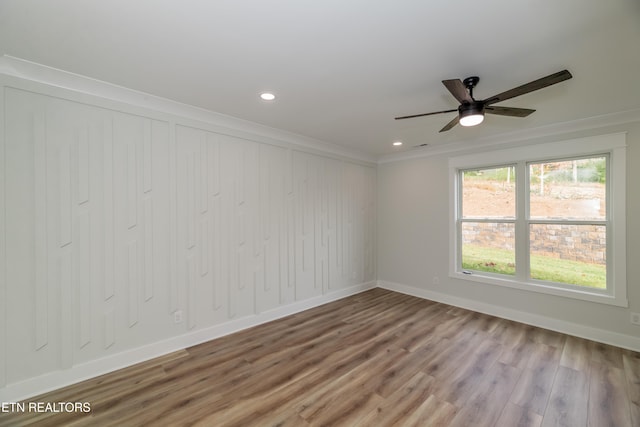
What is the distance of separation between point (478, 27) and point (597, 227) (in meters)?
3.30

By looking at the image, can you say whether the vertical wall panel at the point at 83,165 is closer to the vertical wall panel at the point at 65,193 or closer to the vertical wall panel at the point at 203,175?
the vertical wall panel at the point at 65,193

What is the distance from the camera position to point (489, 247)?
13.9ft

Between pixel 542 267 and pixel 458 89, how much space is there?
10.5 feet

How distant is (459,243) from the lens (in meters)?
4.50

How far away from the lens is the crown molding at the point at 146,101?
2.12 m

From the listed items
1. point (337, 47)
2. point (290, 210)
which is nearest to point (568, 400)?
point (337, 47)

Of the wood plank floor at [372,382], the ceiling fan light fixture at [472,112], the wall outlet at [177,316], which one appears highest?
the ceiling fan light fixture at [472,112]

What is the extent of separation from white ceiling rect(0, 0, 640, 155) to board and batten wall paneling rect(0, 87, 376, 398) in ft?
1.68

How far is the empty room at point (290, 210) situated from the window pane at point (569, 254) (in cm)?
3

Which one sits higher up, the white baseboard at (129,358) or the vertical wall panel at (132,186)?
the vertical wall panel at (132,186)

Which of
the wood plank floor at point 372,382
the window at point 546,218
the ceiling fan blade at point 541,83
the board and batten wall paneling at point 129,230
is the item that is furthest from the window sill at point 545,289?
the ceiling fan blade at point 541,83

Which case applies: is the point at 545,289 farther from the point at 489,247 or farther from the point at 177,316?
the point at 177,316

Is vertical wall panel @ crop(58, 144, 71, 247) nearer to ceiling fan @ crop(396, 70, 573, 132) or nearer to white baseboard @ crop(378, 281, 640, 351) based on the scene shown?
ceiling fan @ crop(396, 70, 573, 132)

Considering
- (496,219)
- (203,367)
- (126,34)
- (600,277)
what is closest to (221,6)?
(126,34)
